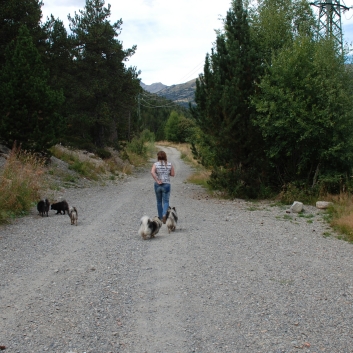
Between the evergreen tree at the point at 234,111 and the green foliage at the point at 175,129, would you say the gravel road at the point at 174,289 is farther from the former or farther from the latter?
the green foliage at the point at 175,129

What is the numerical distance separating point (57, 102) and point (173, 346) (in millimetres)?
16690

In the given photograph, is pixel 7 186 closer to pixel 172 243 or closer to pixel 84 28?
pixel 172 243

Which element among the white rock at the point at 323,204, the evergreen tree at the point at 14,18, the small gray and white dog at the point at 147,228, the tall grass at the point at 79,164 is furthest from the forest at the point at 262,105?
the small gray and white dog at the point at 147,228

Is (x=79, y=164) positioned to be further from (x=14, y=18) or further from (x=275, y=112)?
(x=275, y=112)

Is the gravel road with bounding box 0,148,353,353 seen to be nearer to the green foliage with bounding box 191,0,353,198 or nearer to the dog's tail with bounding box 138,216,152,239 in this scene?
the dog's tail with bounding box 138,216,152,239

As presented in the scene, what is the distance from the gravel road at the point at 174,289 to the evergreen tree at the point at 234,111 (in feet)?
18.5

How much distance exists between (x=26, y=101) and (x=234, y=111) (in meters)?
9.56

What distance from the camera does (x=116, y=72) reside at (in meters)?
30.8

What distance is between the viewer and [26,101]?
59.3 ft

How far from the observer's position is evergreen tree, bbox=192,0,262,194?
1573 cm

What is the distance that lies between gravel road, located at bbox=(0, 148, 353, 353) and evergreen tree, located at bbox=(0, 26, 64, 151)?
8240mm

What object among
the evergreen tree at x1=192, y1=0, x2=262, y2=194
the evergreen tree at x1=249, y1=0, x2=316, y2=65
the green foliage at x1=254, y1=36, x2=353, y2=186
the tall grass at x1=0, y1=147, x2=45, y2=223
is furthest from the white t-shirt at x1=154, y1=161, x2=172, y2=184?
the evergreen tree at x1=249, y1=0, x2=316, y2=65

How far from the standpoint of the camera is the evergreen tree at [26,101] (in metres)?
17.7

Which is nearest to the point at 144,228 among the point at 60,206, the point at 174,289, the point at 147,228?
the point at 147,228
